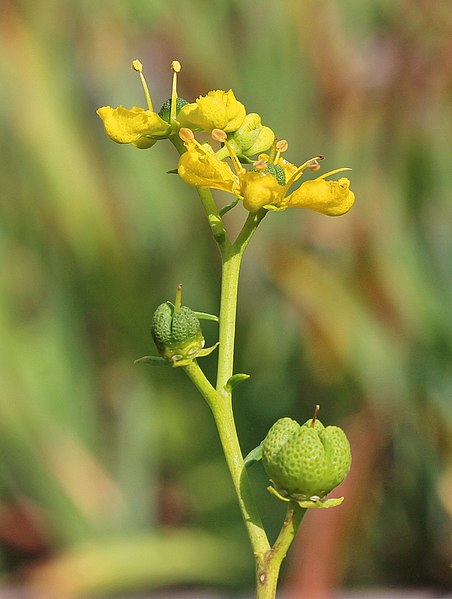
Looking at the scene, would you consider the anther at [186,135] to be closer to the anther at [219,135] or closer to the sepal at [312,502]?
the anther at [219,135]

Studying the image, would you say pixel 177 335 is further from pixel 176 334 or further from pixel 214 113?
pixel 214 113

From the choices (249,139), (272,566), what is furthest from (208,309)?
(272,566)

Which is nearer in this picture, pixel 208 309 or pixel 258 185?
pixel 258 185

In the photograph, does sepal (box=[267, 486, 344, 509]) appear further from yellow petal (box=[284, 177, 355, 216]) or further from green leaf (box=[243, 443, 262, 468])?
yellow petal (box=[284, 177, 355, 216])

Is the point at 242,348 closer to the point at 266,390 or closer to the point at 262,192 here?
the point at 266,390

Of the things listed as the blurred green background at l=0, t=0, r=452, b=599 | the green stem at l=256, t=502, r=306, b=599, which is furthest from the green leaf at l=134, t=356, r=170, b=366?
Result: the blurred green background at l=0, t=0, r=452, b=599

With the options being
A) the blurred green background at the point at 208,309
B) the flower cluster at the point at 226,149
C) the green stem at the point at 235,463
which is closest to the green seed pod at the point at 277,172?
the flower cluster at the point at 226,149
